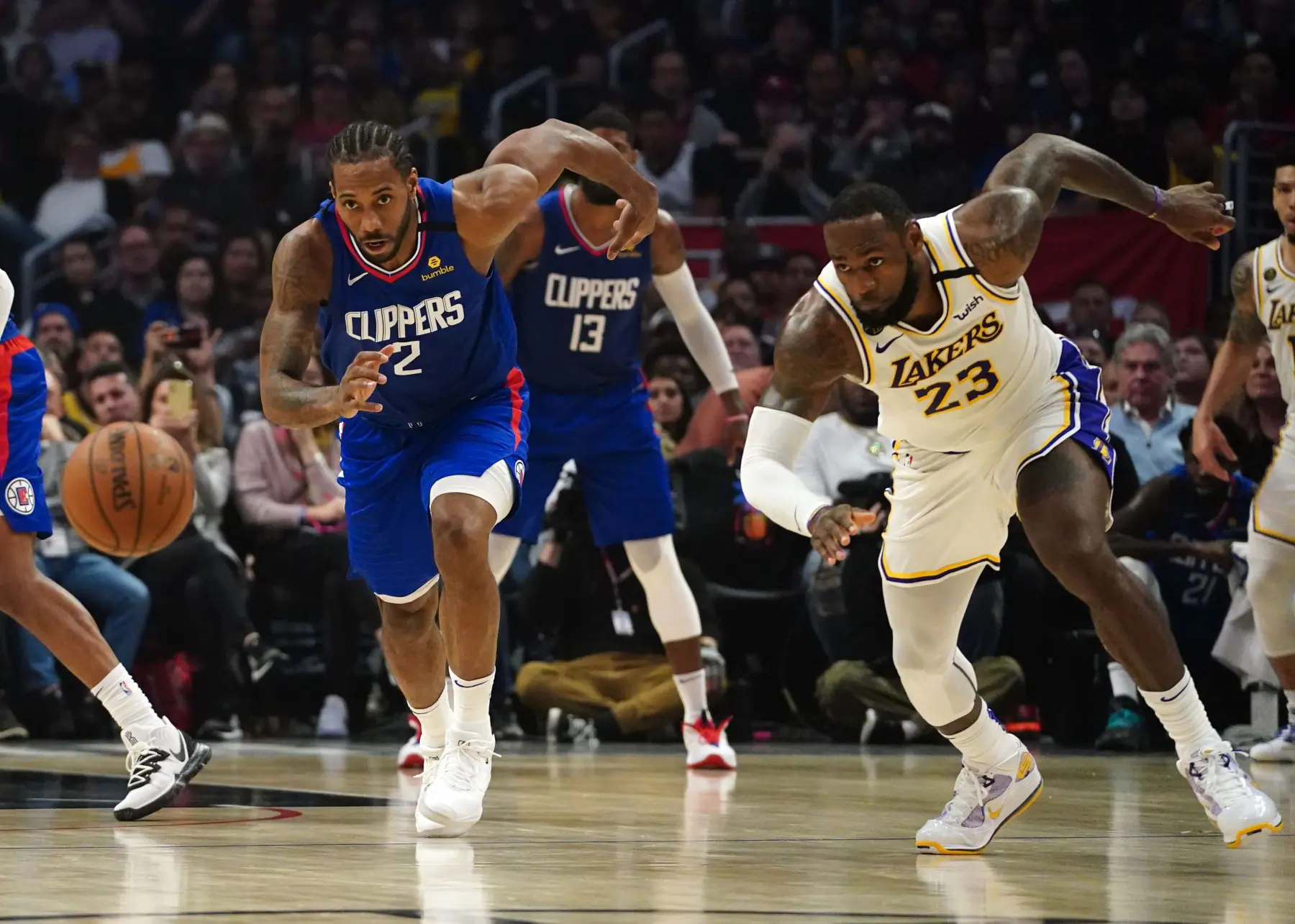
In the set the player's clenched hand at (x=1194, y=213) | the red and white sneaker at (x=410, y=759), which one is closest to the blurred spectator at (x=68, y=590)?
the red and white sneaker at (x=410, y=759)

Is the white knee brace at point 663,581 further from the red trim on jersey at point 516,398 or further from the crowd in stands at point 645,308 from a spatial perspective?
the red trim on jersey at point 516,398

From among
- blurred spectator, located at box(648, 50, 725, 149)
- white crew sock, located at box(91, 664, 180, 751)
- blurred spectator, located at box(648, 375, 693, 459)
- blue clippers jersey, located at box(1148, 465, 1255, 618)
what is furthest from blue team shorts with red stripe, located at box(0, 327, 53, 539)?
blurred spectator, located at box(648, 50, 725, 149)

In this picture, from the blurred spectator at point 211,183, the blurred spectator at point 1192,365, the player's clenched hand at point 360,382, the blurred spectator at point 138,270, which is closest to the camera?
the player's clenched hand at point 360,382

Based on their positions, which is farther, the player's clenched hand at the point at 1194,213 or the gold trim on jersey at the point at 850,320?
the player's clenched hand at the point at 1194,213

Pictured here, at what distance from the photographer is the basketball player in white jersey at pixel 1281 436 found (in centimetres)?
723

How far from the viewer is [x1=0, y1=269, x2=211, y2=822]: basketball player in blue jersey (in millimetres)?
5352

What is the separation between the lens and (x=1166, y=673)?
4.65 metres

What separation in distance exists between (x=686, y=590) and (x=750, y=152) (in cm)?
642

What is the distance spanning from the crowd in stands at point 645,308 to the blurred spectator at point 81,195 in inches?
0.8

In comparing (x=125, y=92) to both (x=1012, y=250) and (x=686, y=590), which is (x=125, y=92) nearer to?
(x=686, y=590)

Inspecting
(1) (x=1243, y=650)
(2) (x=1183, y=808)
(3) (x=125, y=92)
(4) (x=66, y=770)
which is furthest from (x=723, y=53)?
(2) (x=1183, y=808)

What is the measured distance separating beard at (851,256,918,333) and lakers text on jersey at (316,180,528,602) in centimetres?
109

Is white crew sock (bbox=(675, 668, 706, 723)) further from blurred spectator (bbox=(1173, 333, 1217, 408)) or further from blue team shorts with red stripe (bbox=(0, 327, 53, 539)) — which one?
blurred spectator (bbox=(1173, 333, 1217, 408))

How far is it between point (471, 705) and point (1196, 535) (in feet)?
15.4
